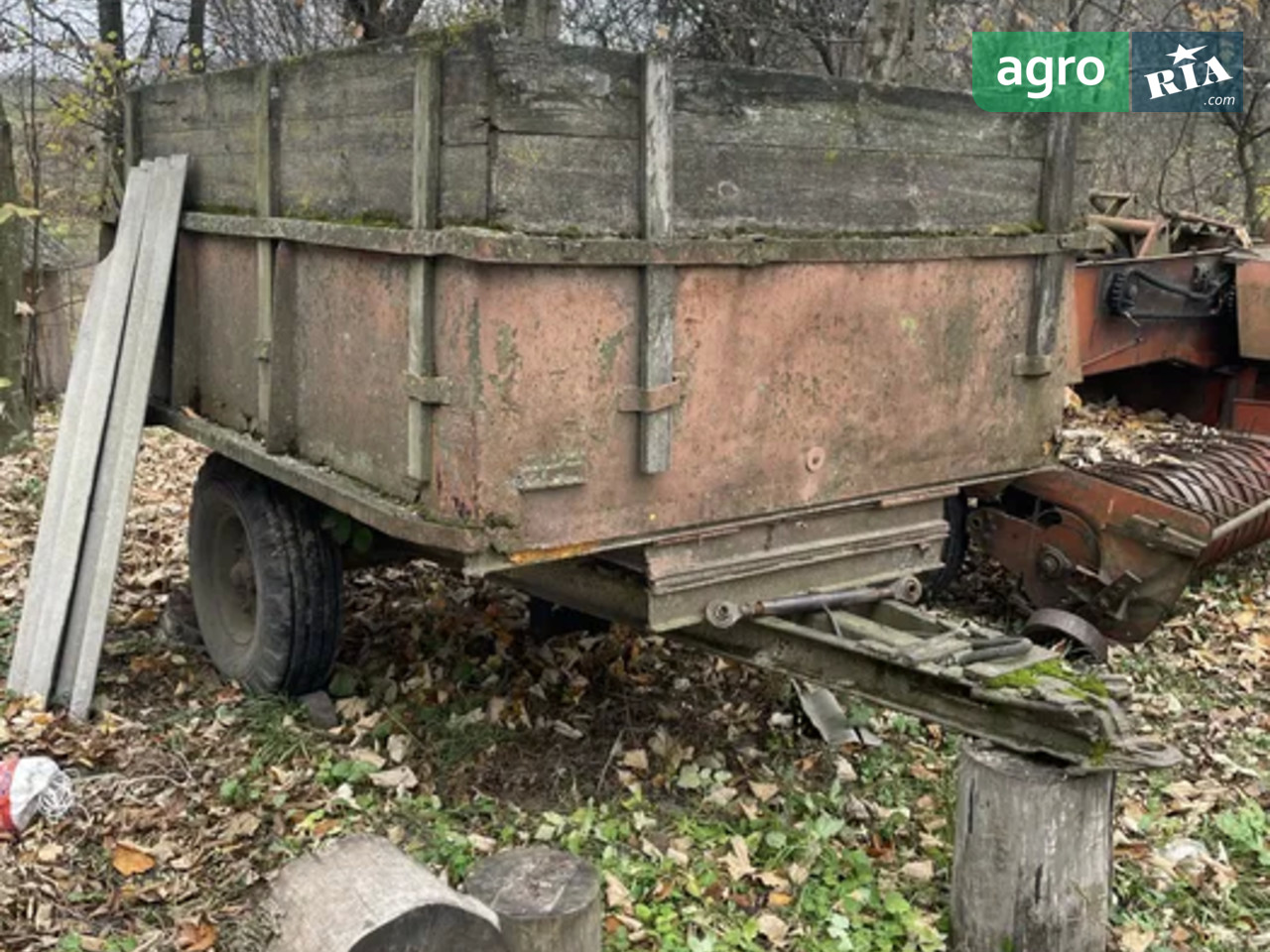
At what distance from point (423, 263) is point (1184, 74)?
1239 cm

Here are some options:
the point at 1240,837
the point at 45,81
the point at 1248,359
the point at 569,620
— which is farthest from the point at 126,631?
the point at 45,81

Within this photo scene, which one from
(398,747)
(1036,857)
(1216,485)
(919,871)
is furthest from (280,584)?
(1216,485)

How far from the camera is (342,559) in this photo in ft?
15.5

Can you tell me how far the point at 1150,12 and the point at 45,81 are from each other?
1272cm

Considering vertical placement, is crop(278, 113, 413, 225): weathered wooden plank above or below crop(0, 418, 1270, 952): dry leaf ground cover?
above

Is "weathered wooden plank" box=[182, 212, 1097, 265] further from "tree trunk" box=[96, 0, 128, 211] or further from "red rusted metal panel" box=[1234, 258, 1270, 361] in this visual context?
"red rusted metal panel" box=[1234, 258, 1270, 361]

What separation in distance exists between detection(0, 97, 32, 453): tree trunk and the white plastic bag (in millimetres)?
5276

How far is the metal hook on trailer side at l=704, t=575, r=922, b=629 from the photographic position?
3629 mm

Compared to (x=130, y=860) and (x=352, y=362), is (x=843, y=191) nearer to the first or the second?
(x=352, y=362)

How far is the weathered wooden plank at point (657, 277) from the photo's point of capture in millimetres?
3189

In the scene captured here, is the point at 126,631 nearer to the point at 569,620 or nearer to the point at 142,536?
the point at 142,536

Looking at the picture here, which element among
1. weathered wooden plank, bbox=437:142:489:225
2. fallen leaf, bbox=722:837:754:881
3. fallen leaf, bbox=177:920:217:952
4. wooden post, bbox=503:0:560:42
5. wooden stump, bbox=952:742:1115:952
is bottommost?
fallen leaf, bbox=177:920:217:952

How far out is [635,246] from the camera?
322 cm

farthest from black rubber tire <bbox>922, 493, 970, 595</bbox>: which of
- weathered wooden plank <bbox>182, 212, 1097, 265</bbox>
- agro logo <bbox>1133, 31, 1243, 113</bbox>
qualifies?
agro logo <bbox>1133, 31, 1243, 113</bbox>
